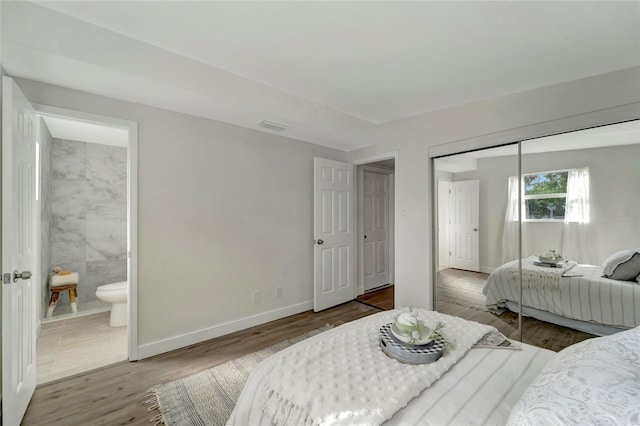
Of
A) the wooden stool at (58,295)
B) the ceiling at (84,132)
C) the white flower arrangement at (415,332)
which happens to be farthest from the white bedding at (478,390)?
the wooden stool at (58,295)

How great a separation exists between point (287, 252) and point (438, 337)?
2426mm

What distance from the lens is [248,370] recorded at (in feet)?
7.54

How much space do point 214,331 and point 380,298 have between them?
2536 millimetres

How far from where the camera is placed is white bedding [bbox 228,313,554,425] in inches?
38.2

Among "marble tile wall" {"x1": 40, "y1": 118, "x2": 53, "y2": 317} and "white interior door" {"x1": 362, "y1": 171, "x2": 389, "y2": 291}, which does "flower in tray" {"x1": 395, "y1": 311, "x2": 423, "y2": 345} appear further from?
"marble tile wall" {"x1": 40, "y1": 118, "x2": 53, "y2": 317}

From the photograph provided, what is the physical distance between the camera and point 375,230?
194 inches

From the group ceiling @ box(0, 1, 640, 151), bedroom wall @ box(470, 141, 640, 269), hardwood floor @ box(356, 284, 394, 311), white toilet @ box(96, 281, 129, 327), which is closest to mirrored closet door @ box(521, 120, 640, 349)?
bedroom wall @ box(470, 141, 640, 269)

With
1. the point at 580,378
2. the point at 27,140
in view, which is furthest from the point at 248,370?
the point at 27,140

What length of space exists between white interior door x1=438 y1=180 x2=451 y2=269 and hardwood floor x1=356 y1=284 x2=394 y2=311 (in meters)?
1.09

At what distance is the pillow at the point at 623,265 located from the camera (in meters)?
2.15

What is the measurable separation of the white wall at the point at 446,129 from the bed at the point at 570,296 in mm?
749

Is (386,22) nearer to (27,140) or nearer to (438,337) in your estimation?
(438,337)

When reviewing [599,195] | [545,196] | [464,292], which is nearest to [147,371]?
[464,292]

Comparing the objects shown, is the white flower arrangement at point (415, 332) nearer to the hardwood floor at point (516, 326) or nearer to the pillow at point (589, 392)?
the pillow at point (589, 392)
